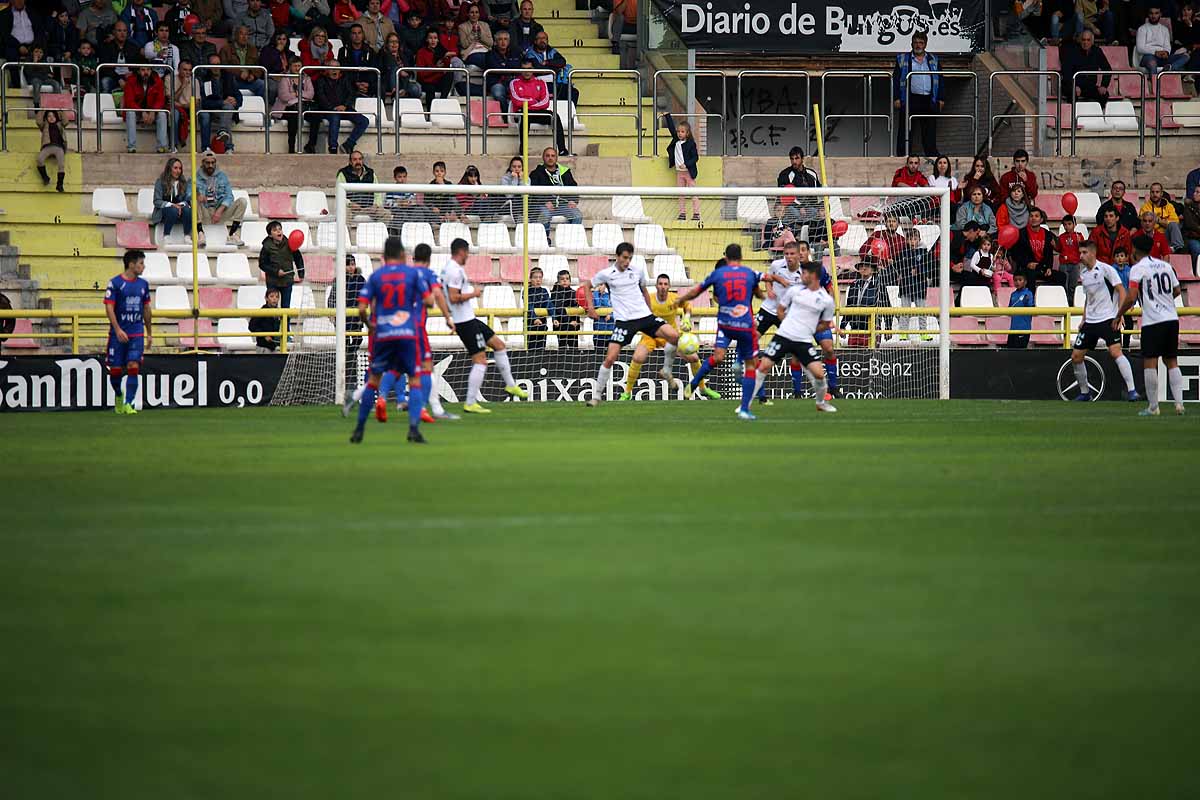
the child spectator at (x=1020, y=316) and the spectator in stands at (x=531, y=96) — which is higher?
the spectator in stands at (x=531, y=96)

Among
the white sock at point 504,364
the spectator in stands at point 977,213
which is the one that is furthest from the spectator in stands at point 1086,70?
the white sock at point 504,364

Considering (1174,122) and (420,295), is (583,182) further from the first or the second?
(420,295)

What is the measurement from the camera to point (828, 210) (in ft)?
78.6

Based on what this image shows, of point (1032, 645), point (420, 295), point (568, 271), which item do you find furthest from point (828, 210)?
point (1032, 645)

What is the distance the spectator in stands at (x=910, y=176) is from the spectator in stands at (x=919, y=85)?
1.19 metres

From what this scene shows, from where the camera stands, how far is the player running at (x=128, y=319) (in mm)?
19172

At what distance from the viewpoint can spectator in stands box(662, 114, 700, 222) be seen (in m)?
24.7

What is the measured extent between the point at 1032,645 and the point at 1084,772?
4.55 ft

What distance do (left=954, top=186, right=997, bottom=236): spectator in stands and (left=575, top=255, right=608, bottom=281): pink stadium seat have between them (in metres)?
5.35

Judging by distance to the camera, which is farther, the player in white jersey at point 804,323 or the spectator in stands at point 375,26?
the spectator in stands at point 375,26

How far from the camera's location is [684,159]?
25.4m

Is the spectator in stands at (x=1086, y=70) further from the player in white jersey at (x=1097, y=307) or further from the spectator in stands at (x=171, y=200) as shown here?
the spectator in stands at (x=171, y=200)

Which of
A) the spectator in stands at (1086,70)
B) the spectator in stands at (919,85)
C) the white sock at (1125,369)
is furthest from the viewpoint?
the spectator in stands at (1086,70)

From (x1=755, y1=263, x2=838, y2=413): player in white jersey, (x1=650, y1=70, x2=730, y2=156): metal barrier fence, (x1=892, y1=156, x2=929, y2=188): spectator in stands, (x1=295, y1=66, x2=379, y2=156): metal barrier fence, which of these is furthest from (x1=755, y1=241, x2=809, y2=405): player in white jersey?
(x1=295, y1=66, x2=379, y2=156): metal barrier fence
